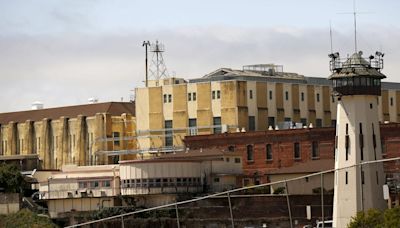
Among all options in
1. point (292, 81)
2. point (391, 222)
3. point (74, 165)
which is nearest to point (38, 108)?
point (74, 165)

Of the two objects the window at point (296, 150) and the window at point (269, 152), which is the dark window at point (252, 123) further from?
the window at point (296, 150)

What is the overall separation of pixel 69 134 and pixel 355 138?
189 feet

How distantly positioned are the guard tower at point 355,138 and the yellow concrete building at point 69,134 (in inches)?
1855

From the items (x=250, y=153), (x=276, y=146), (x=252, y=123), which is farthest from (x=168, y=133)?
(x=276, y=146)

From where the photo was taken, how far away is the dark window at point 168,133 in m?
137

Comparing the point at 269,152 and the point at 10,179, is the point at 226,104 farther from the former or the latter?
the point at 10,179

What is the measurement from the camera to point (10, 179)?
443 feet

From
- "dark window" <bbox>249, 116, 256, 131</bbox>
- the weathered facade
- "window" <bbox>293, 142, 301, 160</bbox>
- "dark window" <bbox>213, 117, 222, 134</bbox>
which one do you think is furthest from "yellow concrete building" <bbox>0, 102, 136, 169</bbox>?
"window" <bbox>293, 142, 301, 160</bbox>

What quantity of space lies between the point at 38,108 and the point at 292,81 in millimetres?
32943

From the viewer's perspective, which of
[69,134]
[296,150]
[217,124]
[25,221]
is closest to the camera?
[296,150]

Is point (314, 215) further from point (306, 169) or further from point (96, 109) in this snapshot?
point (96, 109)

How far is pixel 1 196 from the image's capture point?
5192 inches

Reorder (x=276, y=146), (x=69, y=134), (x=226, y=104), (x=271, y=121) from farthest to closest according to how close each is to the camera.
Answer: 1. (x=69, y=134)
2. (x=271, y=121)
3. (x=226, y=104)
4. (x=276, y=146)

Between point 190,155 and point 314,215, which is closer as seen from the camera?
point 314,215
